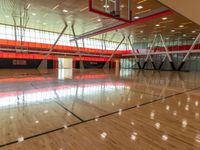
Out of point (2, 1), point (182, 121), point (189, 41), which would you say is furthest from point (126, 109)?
point (189, 41)

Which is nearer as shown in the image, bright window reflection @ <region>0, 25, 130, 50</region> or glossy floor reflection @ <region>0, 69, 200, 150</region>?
glossy floor reflection @ <region>0, 69, 200, 150</region>

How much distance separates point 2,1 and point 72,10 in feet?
22.1

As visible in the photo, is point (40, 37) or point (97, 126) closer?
point (97, 126)

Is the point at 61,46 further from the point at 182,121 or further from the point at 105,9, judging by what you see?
the point at 182,121

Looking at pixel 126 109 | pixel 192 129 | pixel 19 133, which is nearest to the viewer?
pixel 19 133

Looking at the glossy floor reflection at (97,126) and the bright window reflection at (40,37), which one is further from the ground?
the bright window reflection at (40,37)

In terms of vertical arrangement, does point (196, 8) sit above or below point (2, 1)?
below

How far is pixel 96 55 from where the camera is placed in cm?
3578

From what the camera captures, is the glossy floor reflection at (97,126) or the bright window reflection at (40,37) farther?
the bright window reflection at (40,37)

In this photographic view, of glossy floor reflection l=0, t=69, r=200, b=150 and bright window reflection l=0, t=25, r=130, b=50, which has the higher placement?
bright window reflection l=0, t=25, r=130, b=50

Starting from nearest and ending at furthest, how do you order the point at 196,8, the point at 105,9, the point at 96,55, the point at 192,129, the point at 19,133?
the point at 19,133 < the point at 192,129 < the point at 196,8 < the point at 105,9 < the point at 96,55

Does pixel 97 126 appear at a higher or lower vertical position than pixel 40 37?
lower

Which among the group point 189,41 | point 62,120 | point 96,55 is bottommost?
point 62,120

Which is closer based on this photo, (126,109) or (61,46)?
(126,109)
